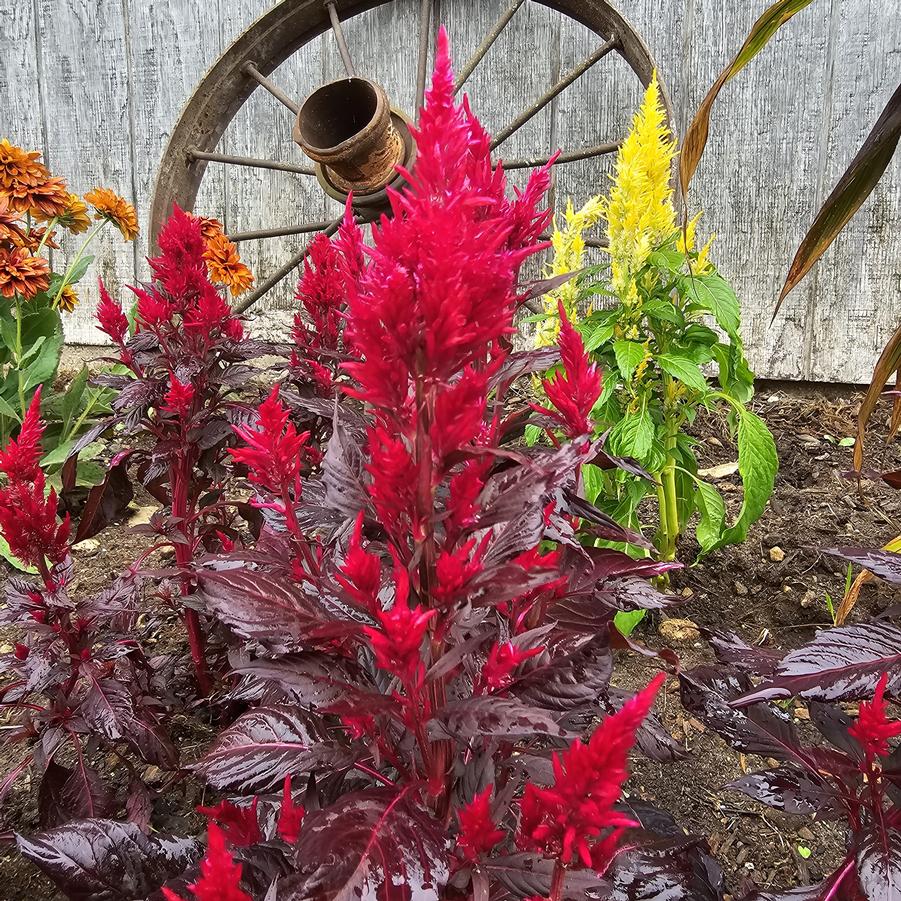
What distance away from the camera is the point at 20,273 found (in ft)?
6.18

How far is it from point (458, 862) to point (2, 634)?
1641 mm

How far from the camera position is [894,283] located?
262 cm

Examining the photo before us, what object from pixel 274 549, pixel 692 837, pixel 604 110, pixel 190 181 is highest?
pixel 604 110

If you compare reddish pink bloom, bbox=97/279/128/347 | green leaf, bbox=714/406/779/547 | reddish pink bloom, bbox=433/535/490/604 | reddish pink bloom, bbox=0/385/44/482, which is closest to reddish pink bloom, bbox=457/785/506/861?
reddish pink bloom, bbox=433/535/490/604

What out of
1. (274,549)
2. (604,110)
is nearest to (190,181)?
(604,110)

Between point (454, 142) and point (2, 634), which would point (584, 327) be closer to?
point (454, 142)

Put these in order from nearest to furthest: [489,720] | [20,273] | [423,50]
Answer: [489,720] < [20,273] < [423,50]

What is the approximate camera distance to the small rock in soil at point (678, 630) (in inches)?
64.4

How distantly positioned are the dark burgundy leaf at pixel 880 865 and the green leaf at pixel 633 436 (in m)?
0.84

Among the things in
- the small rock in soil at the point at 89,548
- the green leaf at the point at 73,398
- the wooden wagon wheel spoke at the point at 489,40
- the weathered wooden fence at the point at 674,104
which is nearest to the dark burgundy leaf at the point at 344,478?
the small rock in soil at the point at 89,548

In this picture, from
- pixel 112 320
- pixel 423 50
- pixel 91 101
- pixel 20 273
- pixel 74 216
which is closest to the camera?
pixel 112 320

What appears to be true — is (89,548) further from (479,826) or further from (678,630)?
(479,826)

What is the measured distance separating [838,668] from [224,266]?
140 cm

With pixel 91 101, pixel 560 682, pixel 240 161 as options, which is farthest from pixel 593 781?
pixel 91 101
